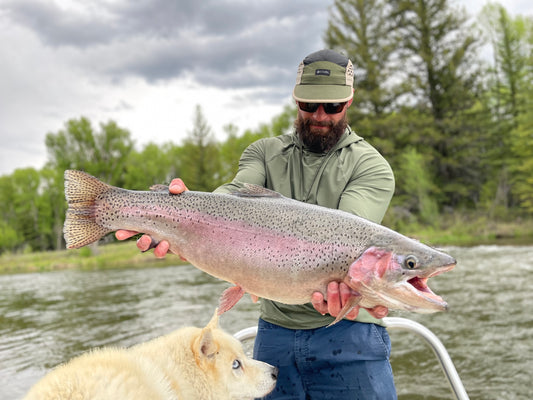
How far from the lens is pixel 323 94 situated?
301 centimetres

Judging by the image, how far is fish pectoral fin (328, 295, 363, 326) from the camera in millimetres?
2309

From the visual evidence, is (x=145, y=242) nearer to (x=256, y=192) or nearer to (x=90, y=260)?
(x=256, y=192)

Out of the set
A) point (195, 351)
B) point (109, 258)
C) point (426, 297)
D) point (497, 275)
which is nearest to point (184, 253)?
point (195, 351)

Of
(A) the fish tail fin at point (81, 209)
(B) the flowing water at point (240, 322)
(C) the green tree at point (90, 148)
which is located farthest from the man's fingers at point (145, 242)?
(C) the green tree at point (90, 148)

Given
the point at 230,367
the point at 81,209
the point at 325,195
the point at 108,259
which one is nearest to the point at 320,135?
the point at 325,195

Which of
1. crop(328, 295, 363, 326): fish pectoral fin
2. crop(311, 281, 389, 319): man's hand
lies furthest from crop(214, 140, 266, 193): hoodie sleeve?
crop(328, 295, 363, 326): fish pectoral fin

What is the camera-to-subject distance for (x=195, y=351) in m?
3.34

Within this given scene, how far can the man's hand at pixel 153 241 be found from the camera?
8.46 feet

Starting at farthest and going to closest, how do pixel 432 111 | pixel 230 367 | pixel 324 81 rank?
pixel 432 111 < pixel 230 367 < pixel 324 81

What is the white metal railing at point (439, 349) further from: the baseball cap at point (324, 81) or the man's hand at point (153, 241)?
the man's hand at point (153, 241)

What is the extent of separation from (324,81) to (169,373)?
7.16 ft

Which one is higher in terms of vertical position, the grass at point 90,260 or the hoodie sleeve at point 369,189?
the hoodie sleeve at point 369,189

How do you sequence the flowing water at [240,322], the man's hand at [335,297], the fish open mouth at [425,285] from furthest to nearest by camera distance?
1. the flowing water at [240,322]
2. the man's hand at [335,297]
3. the fish open mouth at [425,285]

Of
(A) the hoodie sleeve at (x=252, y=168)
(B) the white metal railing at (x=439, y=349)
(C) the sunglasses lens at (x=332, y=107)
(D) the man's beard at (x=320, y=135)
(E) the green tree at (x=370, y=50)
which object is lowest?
(B) the white metal railing at (x=439, y=349)
